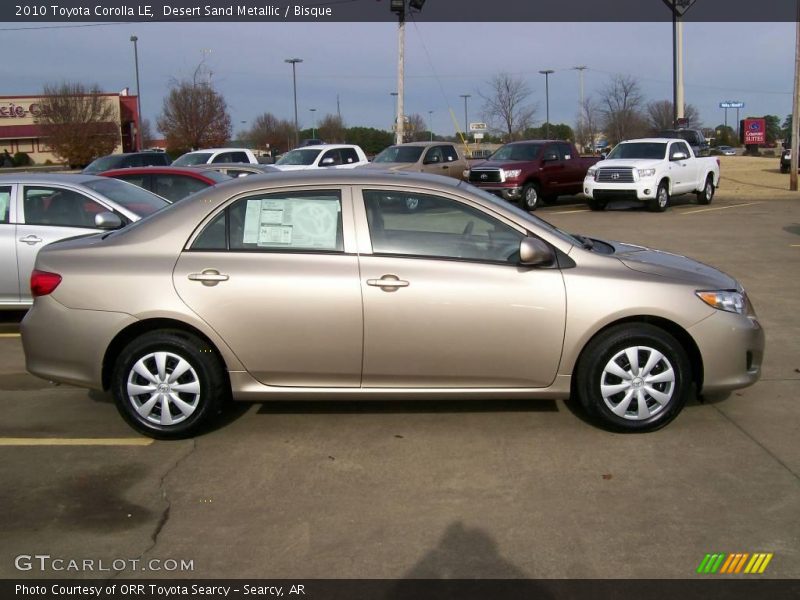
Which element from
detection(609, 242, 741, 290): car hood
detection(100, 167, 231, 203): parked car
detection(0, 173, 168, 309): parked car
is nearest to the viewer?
detection(609, 242, 741, 290): car hood

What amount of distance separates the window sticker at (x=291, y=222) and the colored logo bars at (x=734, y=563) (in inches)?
114

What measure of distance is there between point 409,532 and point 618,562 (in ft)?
3.34

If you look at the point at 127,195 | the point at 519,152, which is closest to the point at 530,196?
the point at 519,152

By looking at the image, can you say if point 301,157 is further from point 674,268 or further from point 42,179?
point 674,268

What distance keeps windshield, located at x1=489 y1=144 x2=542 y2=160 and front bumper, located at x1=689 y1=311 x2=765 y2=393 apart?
59.9 feet

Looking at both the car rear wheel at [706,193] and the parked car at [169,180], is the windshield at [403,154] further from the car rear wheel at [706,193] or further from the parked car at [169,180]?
the parked car at [169,180]

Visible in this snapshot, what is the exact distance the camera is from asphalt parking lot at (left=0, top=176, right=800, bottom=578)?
3.83 metres

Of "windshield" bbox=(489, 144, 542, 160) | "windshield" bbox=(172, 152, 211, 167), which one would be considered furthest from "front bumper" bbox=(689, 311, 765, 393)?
"windshield" bbox=(172, 152, 211, 167)

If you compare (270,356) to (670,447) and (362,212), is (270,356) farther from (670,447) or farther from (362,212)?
(670,447)

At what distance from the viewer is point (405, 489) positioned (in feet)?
15.0

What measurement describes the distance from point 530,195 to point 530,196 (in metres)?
0.03

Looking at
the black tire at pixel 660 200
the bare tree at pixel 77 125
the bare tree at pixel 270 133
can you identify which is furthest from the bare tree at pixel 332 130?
the black tire at pixel 660 200

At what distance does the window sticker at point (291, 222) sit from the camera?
5.28 meters

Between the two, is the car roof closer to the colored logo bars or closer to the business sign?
the colored logo bars
